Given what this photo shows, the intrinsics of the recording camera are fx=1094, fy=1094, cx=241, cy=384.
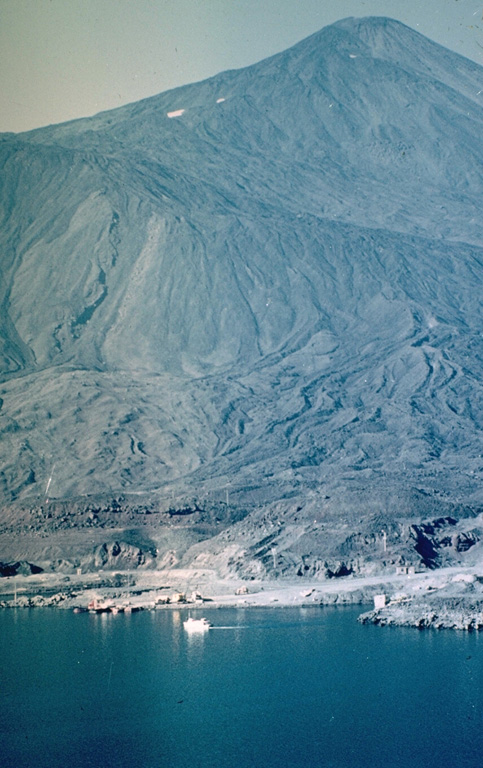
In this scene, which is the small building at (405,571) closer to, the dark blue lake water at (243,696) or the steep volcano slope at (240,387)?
the dark blue lake water at (243,696)

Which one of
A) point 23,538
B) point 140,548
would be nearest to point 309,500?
point 140,548

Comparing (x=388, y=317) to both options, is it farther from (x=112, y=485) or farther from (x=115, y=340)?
(x=112, y=485)

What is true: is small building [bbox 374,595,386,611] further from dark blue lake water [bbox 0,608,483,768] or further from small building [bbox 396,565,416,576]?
small building [bbox 396,565,416,576]

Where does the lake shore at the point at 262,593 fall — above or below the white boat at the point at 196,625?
above

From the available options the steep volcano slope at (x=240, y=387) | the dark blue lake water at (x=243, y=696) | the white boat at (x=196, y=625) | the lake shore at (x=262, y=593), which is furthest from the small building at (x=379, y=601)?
the steep volcano slope at (x=240, y=387)

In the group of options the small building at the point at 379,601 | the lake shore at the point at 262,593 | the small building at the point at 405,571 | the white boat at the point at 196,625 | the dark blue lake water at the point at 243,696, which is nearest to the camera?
the dark blue lake water at the point at 243,696

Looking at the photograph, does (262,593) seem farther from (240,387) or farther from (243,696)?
(240,387)

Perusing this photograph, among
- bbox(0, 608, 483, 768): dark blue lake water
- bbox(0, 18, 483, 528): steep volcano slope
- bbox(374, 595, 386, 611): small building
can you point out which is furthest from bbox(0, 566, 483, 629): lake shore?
bbox(0, 18, 483, 528): steep volcano slope
